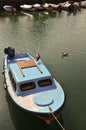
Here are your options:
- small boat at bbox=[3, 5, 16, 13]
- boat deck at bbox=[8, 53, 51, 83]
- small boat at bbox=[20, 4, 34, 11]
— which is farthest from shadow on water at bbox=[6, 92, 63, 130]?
small boat at bbox=[20, 4, 34, 11]

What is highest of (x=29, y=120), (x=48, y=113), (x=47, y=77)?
(x=47, y=77)

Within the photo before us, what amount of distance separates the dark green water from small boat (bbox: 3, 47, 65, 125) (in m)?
1.19

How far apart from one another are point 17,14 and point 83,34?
72.6 feet

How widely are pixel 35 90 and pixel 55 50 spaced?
596 inches

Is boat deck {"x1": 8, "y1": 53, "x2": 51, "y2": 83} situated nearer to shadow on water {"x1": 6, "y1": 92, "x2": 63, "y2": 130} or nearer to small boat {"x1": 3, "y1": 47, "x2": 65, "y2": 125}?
small boat {"x1": 3, "y1": 47, "x2": 65, "y2": 125}

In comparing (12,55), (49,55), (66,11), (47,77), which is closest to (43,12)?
(66,11)

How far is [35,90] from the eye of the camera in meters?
18.1

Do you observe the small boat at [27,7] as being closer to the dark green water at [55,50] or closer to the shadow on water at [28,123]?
the dark green water at [55,50]

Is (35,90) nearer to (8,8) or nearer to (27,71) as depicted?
(27,71)

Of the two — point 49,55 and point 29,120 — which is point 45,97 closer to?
point 29,120

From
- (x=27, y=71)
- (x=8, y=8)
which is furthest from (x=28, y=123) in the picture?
(x=8, y=8)

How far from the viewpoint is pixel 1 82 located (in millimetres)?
23547

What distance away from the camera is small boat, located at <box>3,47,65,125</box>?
1619 centimetres

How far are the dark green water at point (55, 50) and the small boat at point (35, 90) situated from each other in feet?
3.89
